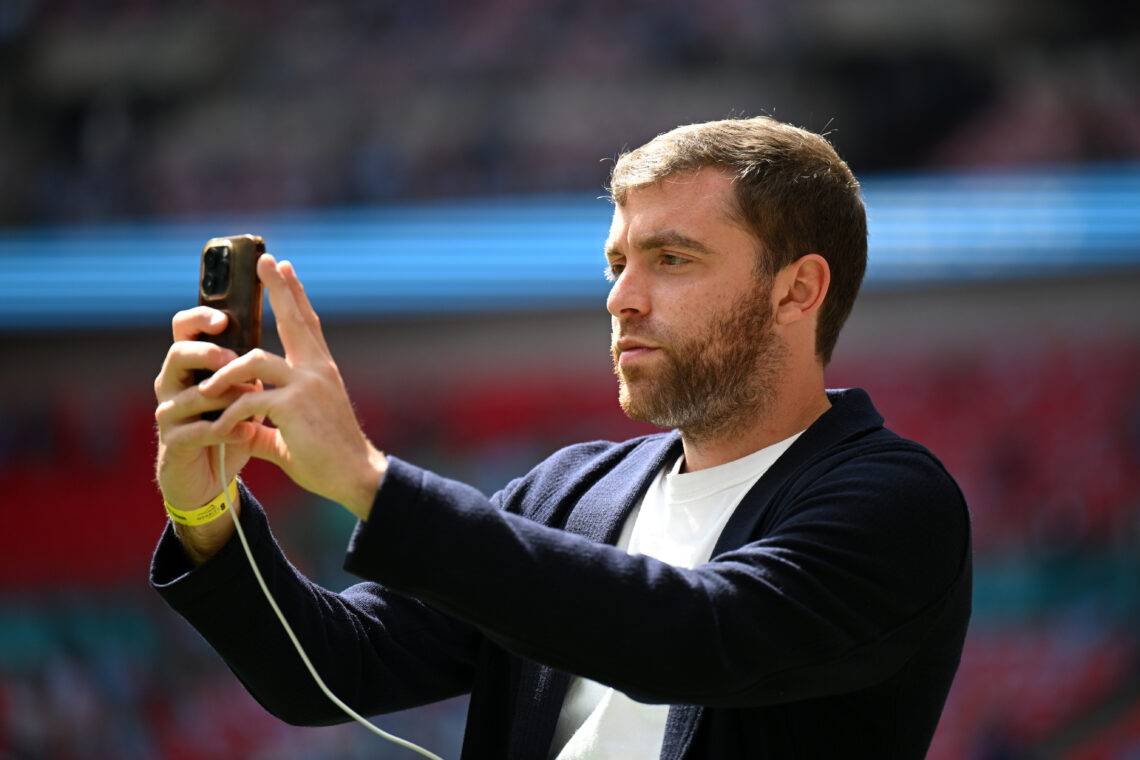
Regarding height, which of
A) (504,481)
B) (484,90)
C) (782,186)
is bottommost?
(504,481)

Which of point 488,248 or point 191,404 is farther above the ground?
point 191,404

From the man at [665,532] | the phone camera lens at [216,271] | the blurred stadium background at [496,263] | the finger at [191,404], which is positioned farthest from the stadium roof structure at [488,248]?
the finger at [191,404]

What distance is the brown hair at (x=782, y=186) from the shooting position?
1707 millimetres

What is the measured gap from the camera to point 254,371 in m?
1.22

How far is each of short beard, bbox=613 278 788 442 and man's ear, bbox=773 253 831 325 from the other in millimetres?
22

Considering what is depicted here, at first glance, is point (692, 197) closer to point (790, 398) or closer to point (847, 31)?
point (790, 398)

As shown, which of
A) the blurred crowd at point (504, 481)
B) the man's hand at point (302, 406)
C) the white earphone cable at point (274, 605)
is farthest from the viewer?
the blurred crowd at point (504, 481)

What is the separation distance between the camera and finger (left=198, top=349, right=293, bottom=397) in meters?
1.21

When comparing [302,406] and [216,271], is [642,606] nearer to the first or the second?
[302,406]

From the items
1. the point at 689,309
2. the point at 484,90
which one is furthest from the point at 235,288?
the point at 484,90

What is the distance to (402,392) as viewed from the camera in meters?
6.94

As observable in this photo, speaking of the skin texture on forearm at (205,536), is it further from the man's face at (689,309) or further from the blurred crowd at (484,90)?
the blurred crowd at (484,90)

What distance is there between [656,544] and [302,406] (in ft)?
2.21

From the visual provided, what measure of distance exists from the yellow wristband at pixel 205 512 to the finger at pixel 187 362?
20cm
